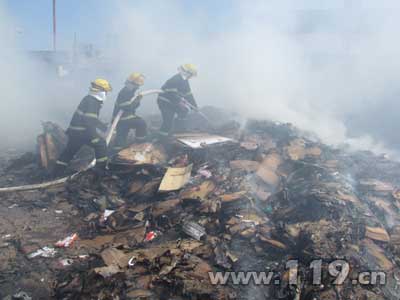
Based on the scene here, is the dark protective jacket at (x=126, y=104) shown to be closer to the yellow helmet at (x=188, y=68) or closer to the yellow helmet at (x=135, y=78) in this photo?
the yellow helmet at (x=135, y=78)

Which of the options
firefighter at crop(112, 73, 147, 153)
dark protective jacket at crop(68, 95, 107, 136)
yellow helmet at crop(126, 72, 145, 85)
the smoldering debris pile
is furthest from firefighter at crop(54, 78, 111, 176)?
yellow helmet at crop(126, 72, 145, 85)

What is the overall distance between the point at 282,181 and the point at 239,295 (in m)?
3.19

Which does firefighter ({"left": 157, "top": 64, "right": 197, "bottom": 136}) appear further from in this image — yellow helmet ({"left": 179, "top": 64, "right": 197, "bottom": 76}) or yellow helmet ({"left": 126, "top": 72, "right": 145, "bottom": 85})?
yellow helmet ({"left": 126, "top": 72, "right": 145, "bottom": 85})

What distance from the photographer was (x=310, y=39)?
55.5 feet

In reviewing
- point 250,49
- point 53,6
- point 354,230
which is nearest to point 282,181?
point 354,230

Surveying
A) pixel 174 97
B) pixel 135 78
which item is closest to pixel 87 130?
pixel 135 78

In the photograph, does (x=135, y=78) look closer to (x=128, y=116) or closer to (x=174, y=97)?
(x=128, y=116)

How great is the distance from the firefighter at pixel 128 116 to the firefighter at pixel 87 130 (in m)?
1.14

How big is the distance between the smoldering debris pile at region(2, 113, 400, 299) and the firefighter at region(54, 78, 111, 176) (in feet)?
1.28

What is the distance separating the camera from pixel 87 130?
6695 millimetres

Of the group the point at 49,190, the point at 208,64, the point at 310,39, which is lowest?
the point at 49,190

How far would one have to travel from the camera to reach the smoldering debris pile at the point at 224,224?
3754 millimetres

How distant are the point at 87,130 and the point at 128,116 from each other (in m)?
1.52

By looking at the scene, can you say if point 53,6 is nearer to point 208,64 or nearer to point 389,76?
point 208,64
